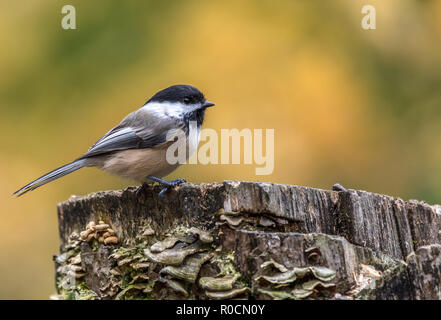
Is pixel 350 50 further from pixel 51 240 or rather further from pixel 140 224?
pixel 51 240

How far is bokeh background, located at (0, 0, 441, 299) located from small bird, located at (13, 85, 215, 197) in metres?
1.29

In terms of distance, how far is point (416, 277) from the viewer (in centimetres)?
200

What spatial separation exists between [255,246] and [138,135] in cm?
163

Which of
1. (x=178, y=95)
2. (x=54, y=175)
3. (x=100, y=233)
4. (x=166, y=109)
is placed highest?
(x=178, y=95)

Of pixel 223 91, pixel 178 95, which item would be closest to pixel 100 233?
pixel 178 95

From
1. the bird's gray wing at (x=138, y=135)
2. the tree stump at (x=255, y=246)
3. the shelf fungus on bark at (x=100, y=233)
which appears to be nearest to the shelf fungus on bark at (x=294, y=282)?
the tree stump at (x=255, y=246)

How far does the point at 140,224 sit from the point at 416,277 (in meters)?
1.32

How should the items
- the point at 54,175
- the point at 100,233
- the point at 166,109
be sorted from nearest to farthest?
the point at 100,233
the point at 54,175
the point at 166,109

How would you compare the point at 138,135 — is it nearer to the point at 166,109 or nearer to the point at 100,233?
the point at 166,109

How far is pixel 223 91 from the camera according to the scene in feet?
16.3

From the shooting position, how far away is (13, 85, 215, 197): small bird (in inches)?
132

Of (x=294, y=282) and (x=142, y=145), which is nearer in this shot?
(x=294, y=282)

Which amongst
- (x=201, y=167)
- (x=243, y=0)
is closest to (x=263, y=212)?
(x=201, y=167)

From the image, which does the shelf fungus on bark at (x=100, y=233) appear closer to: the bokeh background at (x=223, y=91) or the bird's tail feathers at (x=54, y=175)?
the bird's tail feathers at (x=54, y=175)
